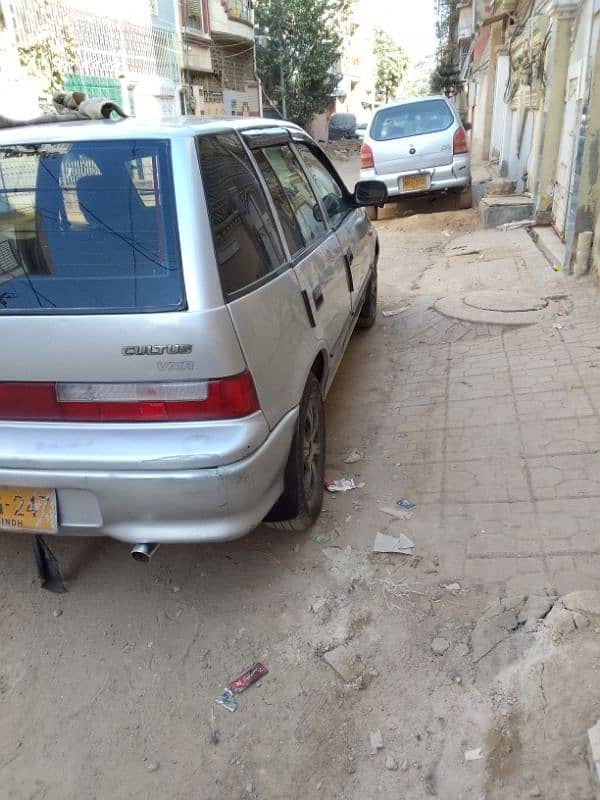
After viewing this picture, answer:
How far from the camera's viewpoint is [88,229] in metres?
2.25

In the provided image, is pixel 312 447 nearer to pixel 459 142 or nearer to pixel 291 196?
pixel 291 196

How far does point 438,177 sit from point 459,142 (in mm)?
622

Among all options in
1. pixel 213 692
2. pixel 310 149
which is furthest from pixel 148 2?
pixel 213 692

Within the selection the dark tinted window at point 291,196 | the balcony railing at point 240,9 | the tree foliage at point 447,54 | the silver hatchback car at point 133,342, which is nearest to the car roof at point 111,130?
the silver hatchback car at point 133,342

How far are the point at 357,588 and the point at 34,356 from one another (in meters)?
1.60

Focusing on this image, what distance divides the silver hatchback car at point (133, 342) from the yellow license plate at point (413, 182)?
321 inches

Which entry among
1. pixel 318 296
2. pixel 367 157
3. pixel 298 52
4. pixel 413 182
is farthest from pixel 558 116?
pixel 298 52

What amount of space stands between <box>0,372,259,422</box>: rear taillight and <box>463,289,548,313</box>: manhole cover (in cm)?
425

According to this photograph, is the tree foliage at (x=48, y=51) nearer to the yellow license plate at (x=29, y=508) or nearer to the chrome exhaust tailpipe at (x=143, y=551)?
the yellow license plate at (x=29, y=508)

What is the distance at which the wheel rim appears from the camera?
2968 millimetres

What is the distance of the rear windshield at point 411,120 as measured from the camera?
10042 millimetres

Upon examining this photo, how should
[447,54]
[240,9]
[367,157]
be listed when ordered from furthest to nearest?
[447,54] → [240,9] → [367,157]

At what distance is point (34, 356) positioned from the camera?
214 cm

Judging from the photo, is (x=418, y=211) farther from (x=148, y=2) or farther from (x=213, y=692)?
(x=148, y=2)
